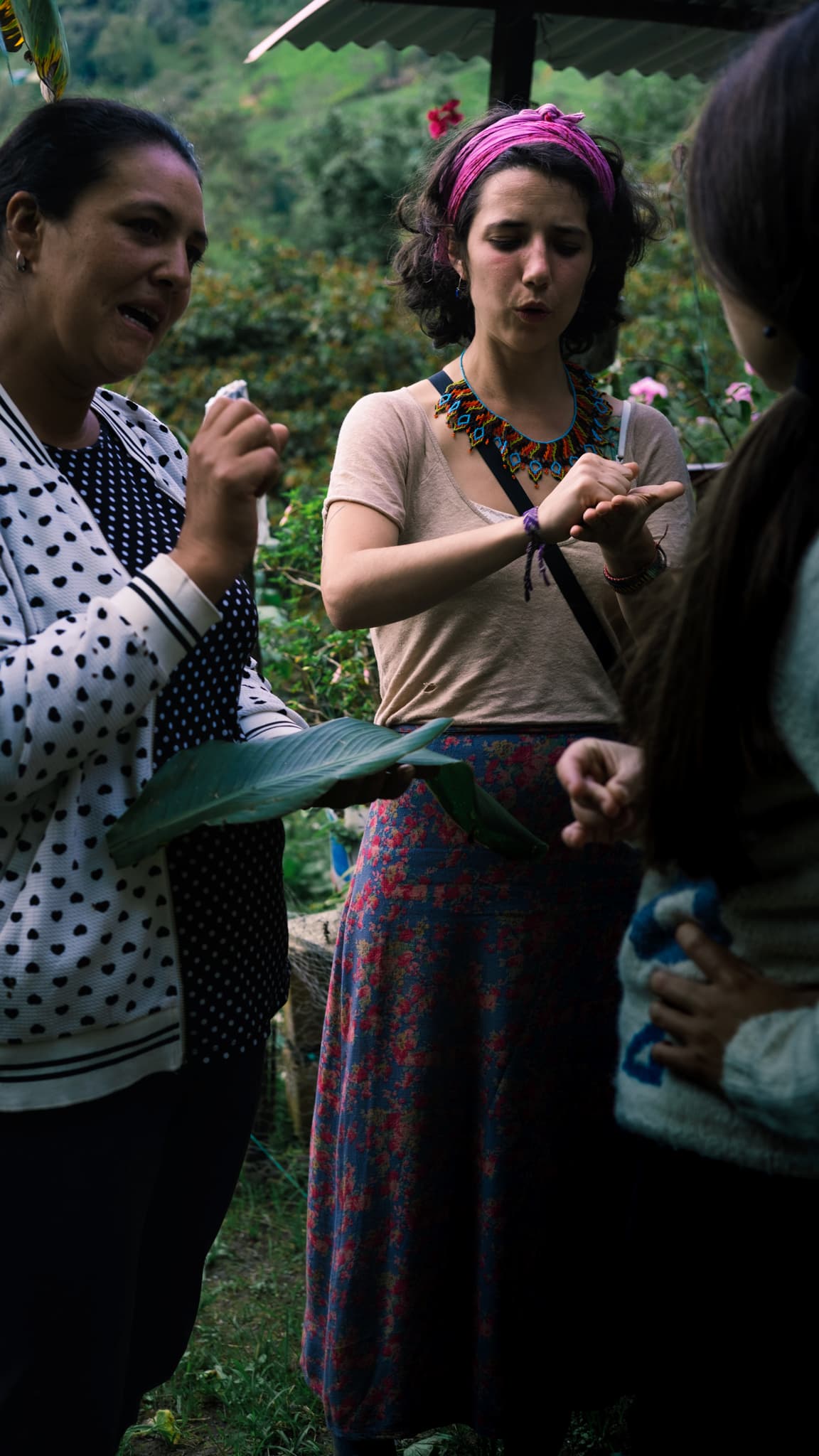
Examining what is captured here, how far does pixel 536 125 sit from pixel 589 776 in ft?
3.88

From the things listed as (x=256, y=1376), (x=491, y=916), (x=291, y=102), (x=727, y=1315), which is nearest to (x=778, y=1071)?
(x=727, y=1315)

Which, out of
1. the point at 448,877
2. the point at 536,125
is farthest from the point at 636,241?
the point at 448,877

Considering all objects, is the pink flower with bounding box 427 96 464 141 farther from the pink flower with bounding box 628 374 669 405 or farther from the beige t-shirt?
the beige t-shirt

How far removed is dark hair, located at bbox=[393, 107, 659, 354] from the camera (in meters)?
2.04

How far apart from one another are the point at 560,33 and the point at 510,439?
7.20 ft

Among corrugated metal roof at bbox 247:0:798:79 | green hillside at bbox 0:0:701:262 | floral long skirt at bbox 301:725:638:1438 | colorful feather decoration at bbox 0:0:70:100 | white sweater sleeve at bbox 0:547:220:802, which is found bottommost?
floral long skirt at bbox 301:725:638:1438

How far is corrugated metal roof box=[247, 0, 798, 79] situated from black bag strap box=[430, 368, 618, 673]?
5.60 feet

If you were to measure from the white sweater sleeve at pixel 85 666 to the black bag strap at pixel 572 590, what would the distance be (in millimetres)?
742

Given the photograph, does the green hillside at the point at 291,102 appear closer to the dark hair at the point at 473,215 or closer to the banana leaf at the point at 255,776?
the dark hair at the point at 473,215

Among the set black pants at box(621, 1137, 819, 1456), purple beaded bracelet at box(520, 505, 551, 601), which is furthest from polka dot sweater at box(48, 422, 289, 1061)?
black pants at box(621, 1137, 819, 1456)

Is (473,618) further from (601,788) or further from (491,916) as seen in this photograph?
(601,788)

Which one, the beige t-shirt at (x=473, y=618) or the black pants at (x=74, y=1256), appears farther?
the beige t-shirt at (x=473, y=618)

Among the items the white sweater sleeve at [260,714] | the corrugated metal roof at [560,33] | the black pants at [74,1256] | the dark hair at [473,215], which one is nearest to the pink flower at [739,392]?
the corrugated metal roof at [560,33]

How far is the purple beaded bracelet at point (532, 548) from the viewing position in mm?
1828
